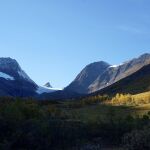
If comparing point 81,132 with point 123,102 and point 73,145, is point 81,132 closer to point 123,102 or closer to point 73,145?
point 73,145

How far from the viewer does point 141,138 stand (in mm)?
36656

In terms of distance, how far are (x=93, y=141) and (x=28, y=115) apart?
21.9 meters

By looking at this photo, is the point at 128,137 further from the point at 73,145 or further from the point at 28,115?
the point at 28,115

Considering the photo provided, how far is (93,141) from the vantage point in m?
41.2

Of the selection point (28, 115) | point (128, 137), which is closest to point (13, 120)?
point (128, 137)

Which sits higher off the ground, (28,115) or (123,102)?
(123,102)

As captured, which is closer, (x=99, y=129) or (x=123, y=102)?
(x=99, y=129)

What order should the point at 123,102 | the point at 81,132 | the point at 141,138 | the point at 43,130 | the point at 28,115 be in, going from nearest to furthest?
the point at 141,138
the point at 43,130
the point at 81,132
the point at 28,115
the point at 123,102

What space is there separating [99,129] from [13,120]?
7.51 meters

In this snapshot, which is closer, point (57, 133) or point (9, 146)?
point (9, 146)

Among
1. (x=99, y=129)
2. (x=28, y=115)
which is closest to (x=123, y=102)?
(x=28, y=115)

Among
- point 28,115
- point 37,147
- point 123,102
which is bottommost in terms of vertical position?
point 37,147

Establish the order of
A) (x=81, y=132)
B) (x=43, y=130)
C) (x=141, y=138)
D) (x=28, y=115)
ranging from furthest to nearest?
1. (x=28, y=115)
2. (x=81, y=132)
3. (x=43, y=130)
4. (x=141, y=138)

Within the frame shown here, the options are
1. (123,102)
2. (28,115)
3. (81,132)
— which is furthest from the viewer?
(123,102)
